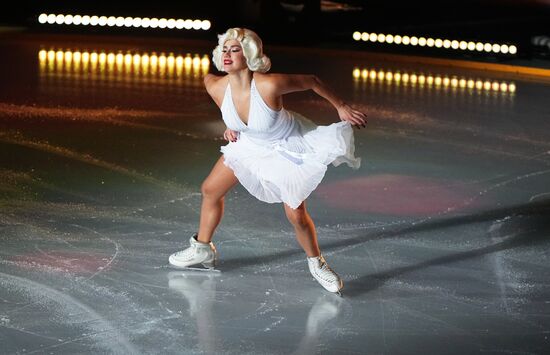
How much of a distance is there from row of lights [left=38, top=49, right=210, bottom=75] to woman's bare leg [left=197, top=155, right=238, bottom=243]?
22.2ft

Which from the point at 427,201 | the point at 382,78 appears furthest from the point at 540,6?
the point at 427,201

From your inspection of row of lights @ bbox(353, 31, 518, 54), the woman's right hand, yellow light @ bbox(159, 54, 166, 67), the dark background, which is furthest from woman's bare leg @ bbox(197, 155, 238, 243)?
the dark background

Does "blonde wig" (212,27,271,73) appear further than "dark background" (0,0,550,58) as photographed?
No

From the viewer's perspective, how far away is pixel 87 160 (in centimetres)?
898

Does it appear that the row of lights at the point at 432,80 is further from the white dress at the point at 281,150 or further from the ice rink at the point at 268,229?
the white dress at the point at 281,150

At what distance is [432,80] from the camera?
12945mm

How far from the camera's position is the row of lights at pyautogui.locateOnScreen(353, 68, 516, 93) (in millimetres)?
12531

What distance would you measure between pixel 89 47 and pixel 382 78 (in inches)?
156

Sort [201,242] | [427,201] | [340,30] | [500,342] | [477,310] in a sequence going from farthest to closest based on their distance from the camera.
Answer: [340,30]
[427,201]
[201,242]
[477,310]
[500,342]

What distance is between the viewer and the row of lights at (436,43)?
45.7 feet

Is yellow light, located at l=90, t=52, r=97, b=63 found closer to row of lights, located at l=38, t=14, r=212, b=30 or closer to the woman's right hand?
row of lights, located at l=38, t=14, r=212, b=30

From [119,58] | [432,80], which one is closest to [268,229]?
[432,80]

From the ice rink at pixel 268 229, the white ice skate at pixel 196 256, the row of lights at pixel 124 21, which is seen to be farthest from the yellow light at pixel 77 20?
the white ice skate at pixel 196 256

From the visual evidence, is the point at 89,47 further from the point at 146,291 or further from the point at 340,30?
the point at 146,291
